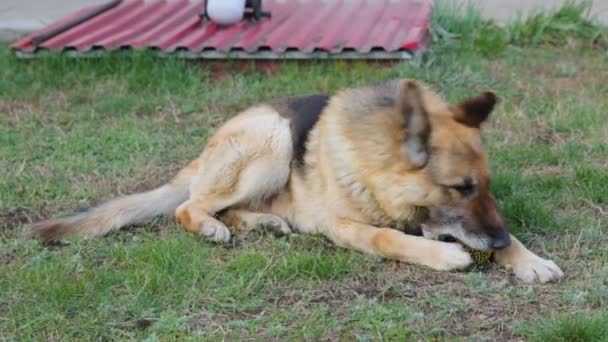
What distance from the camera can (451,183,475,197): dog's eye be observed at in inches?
189

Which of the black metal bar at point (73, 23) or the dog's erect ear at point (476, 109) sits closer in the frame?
the dog's erect ear at point (476, 109)

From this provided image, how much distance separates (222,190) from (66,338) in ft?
5.60

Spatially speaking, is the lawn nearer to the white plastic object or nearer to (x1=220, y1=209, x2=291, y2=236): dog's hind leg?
(x1=220, y1=209, x2=291, y2=236): dog's hind leg

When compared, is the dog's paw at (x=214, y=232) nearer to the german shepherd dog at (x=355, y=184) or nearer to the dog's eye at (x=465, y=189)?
the german shepherd dog at (x=355, y=184)

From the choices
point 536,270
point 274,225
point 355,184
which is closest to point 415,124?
point 355,184

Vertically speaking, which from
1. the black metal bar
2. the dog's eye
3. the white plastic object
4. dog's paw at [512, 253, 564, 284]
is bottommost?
the black metal bar

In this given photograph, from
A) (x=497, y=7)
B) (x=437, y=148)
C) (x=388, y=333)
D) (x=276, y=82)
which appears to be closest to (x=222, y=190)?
(x=437, y=148)

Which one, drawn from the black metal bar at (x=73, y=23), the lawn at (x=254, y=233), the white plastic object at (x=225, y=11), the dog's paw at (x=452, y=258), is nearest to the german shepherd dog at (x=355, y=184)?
the dog's paw at (x=452, y=258)

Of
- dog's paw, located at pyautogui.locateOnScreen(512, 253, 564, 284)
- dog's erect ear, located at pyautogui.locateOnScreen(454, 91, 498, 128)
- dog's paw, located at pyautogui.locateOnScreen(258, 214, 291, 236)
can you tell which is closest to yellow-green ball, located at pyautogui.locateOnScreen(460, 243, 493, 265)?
dog's paw, located at pyautogui.locateOnScreen(512, 253, 564, 284)

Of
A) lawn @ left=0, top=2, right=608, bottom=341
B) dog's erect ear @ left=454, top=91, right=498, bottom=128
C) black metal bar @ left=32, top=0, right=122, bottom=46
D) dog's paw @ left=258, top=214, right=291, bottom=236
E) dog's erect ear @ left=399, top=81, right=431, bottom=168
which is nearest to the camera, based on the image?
lawn @ left=0, top=2, right=608, bottom=341

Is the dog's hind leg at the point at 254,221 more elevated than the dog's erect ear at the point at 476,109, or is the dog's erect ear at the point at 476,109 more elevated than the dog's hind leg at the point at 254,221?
the dog's erect ear at the point at 476,109

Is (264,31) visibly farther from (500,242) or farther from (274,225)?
(500,242)

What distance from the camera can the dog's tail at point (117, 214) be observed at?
542 cm

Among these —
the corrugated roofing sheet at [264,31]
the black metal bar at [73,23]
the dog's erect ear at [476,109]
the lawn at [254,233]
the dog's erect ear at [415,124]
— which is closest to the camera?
the lawn at [254,233]
